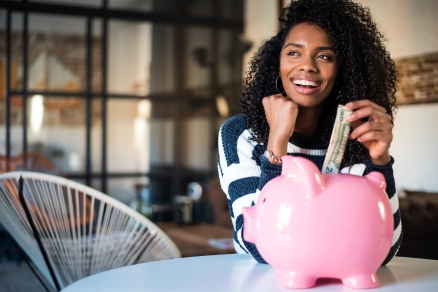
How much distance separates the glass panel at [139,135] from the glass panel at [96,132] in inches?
3.5

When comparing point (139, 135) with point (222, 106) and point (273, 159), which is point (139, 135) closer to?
point (222, 106)

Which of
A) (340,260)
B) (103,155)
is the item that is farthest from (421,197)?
(103,155)

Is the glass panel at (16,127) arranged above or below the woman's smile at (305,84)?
below

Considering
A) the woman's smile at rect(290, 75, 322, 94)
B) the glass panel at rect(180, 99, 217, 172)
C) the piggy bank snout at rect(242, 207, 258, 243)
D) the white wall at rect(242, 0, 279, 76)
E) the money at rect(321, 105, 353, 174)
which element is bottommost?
the glass panel at rect(180, 99, 217, 172)

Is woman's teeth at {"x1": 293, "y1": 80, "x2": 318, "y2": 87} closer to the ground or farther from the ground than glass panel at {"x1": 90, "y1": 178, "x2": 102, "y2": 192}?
farther from the ground

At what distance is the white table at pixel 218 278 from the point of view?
3.16 ft

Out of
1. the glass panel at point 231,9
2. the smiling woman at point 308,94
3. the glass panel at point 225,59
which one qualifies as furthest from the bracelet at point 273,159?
the glass panel at point 231,9

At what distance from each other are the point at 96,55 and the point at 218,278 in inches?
194

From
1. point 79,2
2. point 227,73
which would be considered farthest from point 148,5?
point 227,73

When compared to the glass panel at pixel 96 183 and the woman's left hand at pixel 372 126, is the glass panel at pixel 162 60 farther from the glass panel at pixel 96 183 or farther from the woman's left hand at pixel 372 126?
the woman's left hand at pixel 372 126

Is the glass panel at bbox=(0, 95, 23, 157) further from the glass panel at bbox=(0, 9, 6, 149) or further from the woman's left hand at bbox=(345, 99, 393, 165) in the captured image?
the woman's left hand at bbox=(345, 99, 393, 165)

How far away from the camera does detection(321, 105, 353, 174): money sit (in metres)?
1.00

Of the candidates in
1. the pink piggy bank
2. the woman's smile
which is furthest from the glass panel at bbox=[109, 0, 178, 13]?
the pink piggy bank

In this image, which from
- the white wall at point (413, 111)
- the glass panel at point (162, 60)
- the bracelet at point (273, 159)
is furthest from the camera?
the glass panel at point (162, 60)
